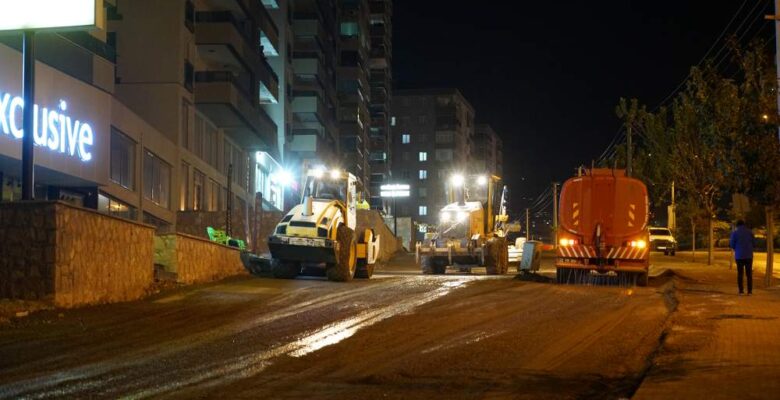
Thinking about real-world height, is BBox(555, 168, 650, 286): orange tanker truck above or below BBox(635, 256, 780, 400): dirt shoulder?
above

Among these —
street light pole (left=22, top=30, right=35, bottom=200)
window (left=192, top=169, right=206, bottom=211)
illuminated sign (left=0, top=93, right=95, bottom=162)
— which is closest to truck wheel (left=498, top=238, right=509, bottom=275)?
illuminated sign (left=0, top=93, right=95, bottom=162)

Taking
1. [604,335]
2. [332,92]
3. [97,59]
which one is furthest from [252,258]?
[332,92]

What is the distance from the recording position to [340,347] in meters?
12.0

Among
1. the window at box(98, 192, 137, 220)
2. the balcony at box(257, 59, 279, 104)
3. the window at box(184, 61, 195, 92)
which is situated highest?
the balcony at box(257, 59, 279, 104)

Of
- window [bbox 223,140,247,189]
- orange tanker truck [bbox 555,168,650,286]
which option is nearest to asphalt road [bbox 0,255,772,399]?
orange tanker truck [bbox 555,168,650,286]

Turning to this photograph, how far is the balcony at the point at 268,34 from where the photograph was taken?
57.2m

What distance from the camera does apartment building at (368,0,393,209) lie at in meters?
111

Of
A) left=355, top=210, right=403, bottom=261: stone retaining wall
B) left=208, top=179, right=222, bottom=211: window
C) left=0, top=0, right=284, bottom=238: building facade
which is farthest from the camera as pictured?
left=208, top=179, right=222, bottom=211: window

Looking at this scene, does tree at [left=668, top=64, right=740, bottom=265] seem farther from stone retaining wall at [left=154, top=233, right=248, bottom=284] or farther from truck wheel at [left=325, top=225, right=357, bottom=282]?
stone retaining wall at [left=154, top=233, right=248, bottom=284]

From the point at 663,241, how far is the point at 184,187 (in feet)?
87.8

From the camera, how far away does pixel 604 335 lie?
13469mm

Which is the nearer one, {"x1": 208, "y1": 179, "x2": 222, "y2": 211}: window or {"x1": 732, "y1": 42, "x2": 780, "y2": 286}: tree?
{"x1": 732, "y1": 42, "x2": 780, "y2": 286}: tree

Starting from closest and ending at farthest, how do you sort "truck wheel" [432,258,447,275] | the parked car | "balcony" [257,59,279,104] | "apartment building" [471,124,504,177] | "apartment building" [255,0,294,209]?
1. "truck wheel" [432,258,447,275]
2. the parked car
3. "balcony" [257,59,279,104]
4. "apartment building" [255,0,294,209]
5. "apartment building" [471,124,504,177]

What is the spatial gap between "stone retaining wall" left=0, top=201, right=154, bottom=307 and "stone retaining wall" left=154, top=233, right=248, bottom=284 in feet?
14.2
